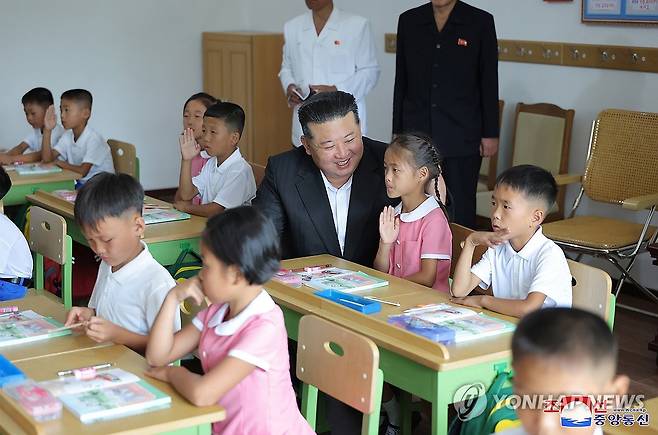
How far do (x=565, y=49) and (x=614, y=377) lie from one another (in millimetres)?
4231

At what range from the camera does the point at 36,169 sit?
540 cm

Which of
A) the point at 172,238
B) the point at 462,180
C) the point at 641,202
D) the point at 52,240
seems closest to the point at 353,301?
the point at 172,238

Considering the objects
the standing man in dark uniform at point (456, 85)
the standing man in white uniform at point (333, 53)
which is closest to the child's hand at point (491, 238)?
the standing man in dark uniform at point (456, 85)

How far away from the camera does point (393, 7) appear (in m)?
6.87

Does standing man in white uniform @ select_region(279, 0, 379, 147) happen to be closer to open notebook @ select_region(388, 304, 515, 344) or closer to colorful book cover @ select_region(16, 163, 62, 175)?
colorful book cover @ select_region(16, 163, 62, 175)

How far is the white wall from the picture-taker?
7391 mm

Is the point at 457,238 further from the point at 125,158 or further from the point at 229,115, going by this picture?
the point at 125,158

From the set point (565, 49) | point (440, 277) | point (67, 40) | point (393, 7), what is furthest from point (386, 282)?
point (67, 40)

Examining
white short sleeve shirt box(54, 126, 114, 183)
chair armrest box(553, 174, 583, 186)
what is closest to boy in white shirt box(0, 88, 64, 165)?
white short sleeve shirt box(54, 126, 114, 183)

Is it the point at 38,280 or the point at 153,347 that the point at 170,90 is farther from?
the point at 153,347

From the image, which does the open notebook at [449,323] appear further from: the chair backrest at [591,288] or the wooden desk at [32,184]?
the wooden desk at [32,184]

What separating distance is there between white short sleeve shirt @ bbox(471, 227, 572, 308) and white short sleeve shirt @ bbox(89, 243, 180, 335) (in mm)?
980

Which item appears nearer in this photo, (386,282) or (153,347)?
(153,347)

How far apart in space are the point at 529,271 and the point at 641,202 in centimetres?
179
